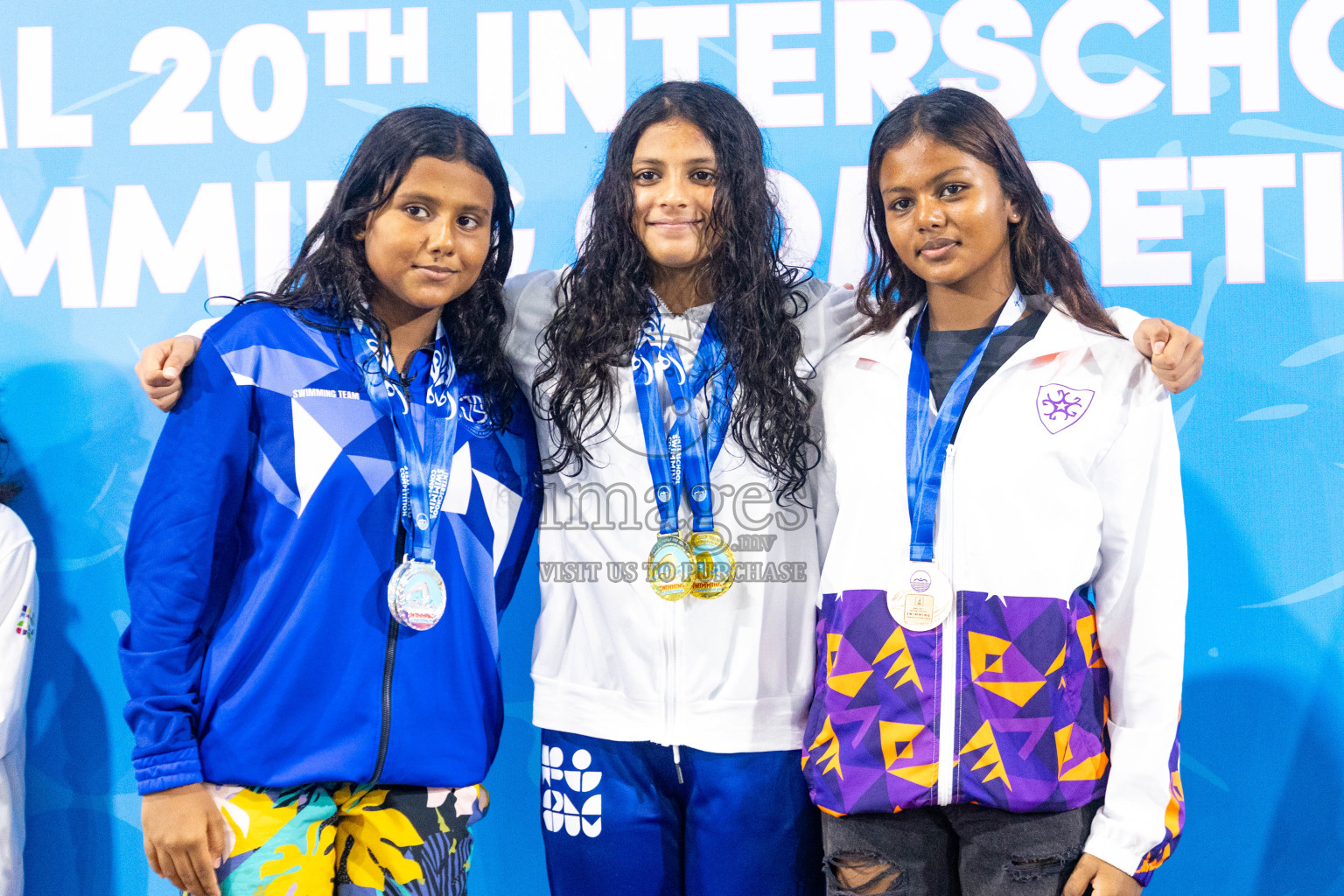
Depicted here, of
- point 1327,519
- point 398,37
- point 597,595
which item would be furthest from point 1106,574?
point 398,37

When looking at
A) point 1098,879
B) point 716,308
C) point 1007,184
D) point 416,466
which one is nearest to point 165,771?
point 416,466

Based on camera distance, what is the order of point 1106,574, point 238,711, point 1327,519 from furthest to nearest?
1. point 1327,519
2. point 1106,574
3. point 238,711

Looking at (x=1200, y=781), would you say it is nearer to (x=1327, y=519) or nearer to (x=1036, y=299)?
(x=1327, y=519)

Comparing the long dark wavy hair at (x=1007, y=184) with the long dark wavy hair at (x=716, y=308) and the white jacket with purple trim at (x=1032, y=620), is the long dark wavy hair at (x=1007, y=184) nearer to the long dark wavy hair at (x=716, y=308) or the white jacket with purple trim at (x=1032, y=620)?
the white jacket with purple trim at (x=1032, y=620)

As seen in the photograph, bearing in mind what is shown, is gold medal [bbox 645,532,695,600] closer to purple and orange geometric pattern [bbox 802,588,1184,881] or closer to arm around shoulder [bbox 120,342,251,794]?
purple and orange geometric pattern [bbox 802,588,1184,881]

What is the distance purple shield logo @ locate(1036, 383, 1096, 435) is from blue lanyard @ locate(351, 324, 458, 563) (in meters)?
1.14

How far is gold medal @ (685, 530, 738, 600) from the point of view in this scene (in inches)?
79.0

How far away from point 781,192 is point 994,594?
1410mm

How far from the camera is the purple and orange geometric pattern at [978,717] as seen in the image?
1.80m

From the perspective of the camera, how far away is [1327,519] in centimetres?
275

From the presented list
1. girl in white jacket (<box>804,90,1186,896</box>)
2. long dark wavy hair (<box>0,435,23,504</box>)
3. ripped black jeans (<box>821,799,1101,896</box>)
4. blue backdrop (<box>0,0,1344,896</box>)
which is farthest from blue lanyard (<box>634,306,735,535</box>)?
long dark wavy hair (<box>0,435,23,504</box>)

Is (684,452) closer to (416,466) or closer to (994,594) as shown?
(416,466)

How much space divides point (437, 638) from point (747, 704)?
2.02 feet

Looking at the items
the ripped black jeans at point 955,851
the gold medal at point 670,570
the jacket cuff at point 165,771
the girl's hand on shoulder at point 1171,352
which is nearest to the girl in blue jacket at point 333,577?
the jacket cuff at point 165,771
